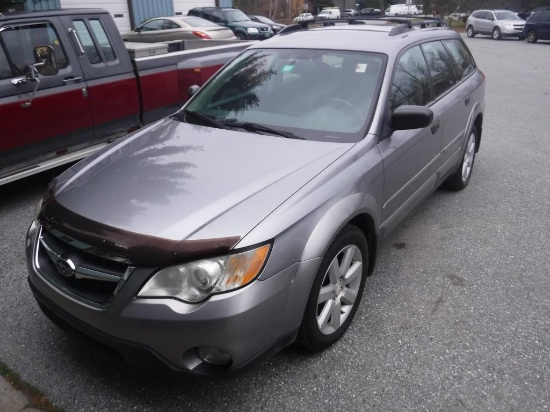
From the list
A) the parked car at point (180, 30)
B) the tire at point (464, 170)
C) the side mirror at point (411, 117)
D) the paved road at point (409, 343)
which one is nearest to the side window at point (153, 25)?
the parked car at point (180, 30)

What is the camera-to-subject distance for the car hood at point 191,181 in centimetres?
229

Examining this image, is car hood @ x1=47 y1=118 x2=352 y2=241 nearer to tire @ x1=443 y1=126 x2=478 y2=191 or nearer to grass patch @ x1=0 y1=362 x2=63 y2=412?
grass patch @ x1=0 y1=362 x2=63 y2=412

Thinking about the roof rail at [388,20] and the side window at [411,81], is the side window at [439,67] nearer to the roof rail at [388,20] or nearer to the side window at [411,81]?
the side window at [411,81]

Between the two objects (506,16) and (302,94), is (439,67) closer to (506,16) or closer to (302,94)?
(302,94)

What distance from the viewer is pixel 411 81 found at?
3693mm

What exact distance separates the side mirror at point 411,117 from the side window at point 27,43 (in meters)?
3.56

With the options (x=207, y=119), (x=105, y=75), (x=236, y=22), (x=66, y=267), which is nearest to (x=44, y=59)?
(x=105, y=75)

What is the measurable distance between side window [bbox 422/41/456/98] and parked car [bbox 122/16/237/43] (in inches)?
221

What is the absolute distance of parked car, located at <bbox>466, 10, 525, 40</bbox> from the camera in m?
25.9

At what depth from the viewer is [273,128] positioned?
127 inches

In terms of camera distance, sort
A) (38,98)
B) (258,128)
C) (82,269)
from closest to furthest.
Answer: (82,269)
(258,128)
(38,98)

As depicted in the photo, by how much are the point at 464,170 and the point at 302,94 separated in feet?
8.28

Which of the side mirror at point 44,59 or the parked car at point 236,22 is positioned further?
the parked car at point 236,22

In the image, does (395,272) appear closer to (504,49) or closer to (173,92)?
(173,92)
